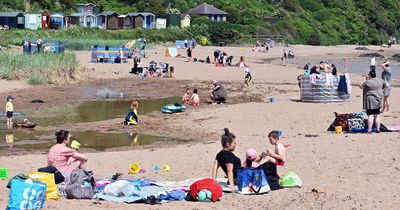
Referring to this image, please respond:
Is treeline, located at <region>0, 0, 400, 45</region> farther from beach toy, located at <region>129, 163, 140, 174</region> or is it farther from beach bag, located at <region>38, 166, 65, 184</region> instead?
beach bag, located at <region>38, 166, 65, 184</region>

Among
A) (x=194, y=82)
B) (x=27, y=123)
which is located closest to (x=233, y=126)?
(x=27, y=123)

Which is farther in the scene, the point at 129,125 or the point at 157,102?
the point at 157,102

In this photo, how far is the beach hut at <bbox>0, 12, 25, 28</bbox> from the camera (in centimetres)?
6462

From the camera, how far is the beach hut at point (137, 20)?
242 ft

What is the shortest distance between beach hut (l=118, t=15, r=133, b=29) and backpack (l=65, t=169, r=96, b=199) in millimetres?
62184

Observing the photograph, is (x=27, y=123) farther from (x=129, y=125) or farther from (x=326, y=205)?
(x=326, y=205)

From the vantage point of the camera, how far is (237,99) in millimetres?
27953

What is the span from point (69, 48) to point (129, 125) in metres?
34.0

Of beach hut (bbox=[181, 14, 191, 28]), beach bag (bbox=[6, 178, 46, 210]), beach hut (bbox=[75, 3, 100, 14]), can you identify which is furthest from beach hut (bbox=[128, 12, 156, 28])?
beach bag (bbox=[6, 178, 46, 210])

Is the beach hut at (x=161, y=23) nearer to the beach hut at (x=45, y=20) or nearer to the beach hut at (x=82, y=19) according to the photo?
the beach hut at (x=82, y=19)

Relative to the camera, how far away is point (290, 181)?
39.7 feet

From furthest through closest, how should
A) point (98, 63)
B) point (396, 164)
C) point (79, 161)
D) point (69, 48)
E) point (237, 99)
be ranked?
point (69, 48), point (98, 63), point (237, 99), point (396, 164), point (79, 161)

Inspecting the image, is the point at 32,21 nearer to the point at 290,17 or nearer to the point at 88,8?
the point at 88,8

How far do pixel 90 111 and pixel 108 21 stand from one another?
48729mm
